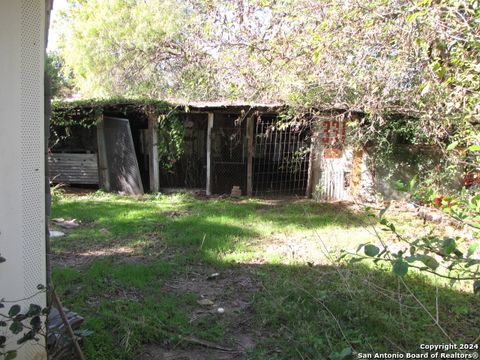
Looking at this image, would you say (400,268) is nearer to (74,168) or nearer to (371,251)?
(371,251)

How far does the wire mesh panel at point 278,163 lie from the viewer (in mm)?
9992

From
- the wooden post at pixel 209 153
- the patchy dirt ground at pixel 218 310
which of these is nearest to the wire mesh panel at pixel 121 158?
the wooden post at pixel 209 153

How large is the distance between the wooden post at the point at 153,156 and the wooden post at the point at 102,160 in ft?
3.88

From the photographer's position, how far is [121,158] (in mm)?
9953

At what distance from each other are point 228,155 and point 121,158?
2821mm

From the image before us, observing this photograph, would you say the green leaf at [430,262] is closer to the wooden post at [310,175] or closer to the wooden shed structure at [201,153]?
the wooden shed structure at [201,153]

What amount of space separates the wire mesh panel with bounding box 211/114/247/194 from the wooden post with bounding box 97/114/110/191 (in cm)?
284

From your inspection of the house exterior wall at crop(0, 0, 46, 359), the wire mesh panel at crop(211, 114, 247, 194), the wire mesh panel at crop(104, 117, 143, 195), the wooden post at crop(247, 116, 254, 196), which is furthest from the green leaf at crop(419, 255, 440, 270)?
the wire mesh panel at crop(104, 117, 143, 195)

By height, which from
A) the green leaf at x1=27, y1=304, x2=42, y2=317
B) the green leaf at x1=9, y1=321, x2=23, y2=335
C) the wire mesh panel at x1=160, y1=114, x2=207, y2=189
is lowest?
→ the green leaf at x1=9, y1=321, x2=23, y2=335

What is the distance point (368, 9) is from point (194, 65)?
487 cm

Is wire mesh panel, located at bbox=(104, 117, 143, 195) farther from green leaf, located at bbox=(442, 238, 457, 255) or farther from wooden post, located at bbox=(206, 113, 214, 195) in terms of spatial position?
green leaf, located at bbox=(442, 238, 457, 255)

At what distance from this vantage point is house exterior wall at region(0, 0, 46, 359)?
2.06 m

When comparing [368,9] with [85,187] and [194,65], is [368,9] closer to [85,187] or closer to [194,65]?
[194,65]

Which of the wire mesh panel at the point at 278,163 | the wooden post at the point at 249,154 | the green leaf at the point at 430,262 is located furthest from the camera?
the wire mesh panel at the point at 278,163
